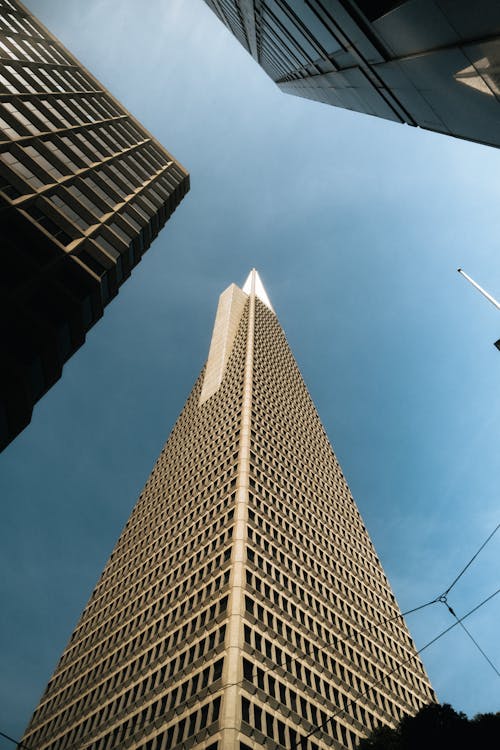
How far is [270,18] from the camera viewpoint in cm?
1930

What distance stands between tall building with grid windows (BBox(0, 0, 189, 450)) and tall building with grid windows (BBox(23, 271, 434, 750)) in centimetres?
2528

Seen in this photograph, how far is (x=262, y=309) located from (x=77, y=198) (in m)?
104

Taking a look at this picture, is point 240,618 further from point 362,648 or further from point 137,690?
point 362,648

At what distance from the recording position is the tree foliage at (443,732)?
20855mm

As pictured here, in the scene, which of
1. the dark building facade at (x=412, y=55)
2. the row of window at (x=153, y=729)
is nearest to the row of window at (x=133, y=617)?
the row of window at (x=153, y=729)

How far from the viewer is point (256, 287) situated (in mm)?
154375

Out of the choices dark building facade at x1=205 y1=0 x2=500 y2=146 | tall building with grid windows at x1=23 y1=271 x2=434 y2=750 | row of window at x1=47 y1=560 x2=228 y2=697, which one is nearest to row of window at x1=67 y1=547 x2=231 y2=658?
tall building with grid windows at x1=23 y1=271 x2=434 y2=750

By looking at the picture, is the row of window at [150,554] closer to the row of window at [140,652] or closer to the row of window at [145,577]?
the row of window at [145,577]

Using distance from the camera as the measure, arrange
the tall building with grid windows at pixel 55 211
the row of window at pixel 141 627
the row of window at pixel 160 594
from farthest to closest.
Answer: the row of window at pixel 160 594 < the row of window at pixel 141 627 < the tall building with grid windows at pixel 55 211

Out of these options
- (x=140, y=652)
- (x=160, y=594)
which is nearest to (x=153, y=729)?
(x=140, y=652)

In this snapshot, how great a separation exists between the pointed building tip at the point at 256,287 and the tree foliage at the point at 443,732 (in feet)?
427

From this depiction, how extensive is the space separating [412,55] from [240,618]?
123 ft

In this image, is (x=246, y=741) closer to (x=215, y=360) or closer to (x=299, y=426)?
(x=299, y=426)

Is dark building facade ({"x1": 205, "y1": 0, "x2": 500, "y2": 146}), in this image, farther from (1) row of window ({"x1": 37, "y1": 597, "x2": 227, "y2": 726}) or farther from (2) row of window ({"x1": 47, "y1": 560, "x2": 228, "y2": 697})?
(2) row of window ({"x1": 47, "y1": 560, "x2": 228, "y2": 697})
